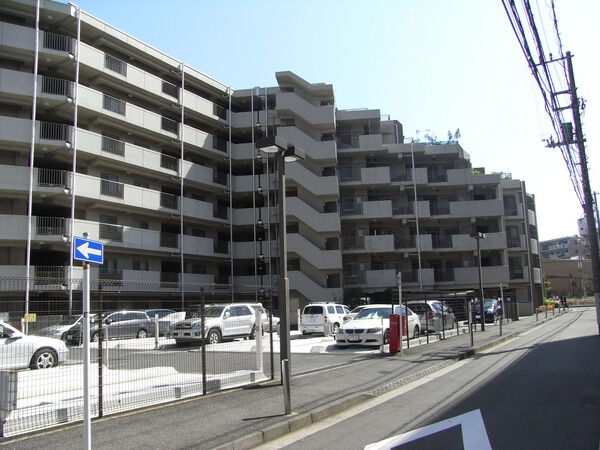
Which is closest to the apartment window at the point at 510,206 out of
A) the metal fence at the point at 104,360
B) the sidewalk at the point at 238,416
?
the sidewalk at the point at 238,416

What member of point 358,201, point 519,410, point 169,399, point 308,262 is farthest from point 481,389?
point 358,201

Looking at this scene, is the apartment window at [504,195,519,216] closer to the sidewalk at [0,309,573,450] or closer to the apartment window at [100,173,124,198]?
the apartment window at [100,173,124,198]

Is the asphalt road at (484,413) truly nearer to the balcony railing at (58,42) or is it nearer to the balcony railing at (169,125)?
the balcony railing at (58,42)

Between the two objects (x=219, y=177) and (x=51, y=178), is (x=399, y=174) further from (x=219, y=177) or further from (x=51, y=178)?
(x=51, y=178)

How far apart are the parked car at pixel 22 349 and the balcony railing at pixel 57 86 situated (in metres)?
26.2

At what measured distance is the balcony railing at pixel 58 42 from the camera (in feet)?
100

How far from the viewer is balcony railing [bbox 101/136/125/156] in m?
32.9

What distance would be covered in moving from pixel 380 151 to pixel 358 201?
16.2 ft

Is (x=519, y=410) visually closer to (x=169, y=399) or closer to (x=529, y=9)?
(x=169, y=399)

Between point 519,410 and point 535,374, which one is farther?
point 535,374

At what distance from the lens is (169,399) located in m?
8.80

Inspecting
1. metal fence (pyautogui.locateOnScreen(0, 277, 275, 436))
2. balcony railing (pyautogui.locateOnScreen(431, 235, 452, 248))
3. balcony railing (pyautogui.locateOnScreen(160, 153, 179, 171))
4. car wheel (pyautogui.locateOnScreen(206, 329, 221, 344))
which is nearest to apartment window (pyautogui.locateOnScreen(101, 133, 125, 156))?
balcony railing (pyautogui.locateOnScreen(160, 153, 179, 171))

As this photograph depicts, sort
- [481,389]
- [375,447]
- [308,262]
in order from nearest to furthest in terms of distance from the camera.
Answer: [375,447], [481,389], [308,262]

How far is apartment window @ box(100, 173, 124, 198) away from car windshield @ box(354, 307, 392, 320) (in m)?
20.8
